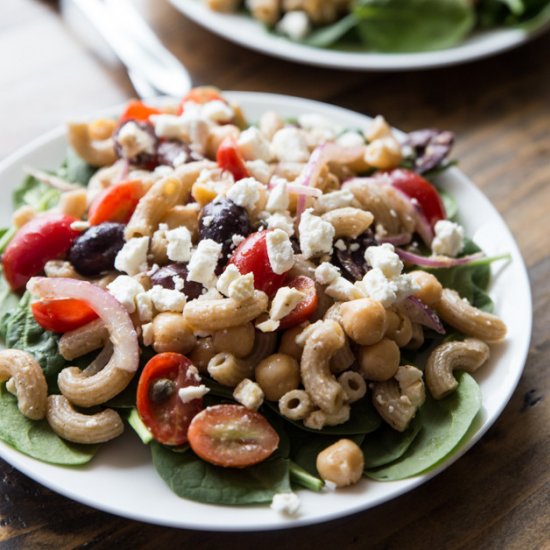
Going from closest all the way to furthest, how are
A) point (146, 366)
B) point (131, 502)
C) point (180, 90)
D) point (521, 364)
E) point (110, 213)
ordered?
point (131, 502) → point (146, 366) → point (521, 364) → point (110, 213) → point (180, 90)

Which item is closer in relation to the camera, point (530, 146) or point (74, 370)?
point (74, 370)

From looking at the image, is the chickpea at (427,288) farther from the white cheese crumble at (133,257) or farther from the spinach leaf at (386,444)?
the white cheese crumble at (133,257)

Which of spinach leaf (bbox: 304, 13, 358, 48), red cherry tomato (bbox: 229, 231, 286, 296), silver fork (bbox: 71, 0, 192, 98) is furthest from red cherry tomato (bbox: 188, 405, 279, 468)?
spinach leaf (bbox: 304, 13, 358, 48)

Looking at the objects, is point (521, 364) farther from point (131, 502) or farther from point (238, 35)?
point (238, 35)

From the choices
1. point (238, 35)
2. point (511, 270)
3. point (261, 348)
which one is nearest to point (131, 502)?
point (261, 348)

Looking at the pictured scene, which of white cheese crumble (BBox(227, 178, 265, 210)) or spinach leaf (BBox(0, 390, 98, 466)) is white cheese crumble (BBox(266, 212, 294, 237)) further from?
spinach leaf (BBox(0, 390, 98, 466))

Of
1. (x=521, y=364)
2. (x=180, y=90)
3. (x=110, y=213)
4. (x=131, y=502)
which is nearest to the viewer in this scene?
(x=131, y=502)

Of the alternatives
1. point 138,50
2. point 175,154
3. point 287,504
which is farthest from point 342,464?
point 138,50
